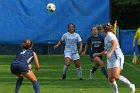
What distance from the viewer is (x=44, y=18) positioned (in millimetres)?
39906

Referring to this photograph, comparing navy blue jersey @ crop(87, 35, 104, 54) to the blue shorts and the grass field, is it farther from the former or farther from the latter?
the blue shorts

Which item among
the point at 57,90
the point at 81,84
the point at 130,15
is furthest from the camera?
the point at 130,15

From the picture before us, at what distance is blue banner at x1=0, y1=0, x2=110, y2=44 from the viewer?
129 ft

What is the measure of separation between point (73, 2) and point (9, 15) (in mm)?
4355

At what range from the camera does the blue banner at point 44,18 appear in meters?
39.5

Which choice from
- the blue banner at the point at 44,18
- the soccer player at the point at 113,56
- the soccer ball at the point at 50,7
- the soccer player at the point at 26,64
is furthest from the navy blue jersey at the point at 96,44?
the blue banner at the point at 44,18

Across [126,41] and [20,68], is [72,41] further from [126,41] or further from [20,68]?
[126,41]

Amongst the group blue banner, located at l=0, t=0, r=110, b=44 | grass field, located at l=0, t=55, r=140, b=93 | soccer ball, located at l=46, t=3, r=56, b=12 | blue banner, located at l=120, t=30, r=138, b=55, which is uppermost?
soccer ball, located at l=46, t=3, r=56, b=12

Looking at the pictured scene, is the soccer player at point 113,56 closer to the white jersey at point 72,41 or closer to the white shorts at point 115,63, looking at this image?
the white shorts at point 115,63

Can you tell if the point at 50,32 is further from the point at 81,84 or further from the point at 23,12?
the point at 81,84

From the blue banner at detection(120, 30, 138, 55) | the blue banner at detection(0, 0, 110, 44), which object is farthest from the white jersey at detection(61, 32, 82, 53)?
the blue banner at detection(120, 30, 138, 55)

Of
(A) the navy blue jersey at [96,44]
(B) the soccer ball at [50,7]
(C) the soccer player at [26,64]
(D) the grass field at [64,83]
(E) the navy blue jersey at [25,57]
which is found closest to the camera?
(C) the soccer player at [26,64]

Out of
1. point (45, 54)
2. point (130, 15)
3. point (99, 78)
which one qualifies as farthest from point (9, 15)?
point (99, 78)

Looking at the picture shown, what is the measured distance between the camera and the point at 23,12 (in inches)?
1587
